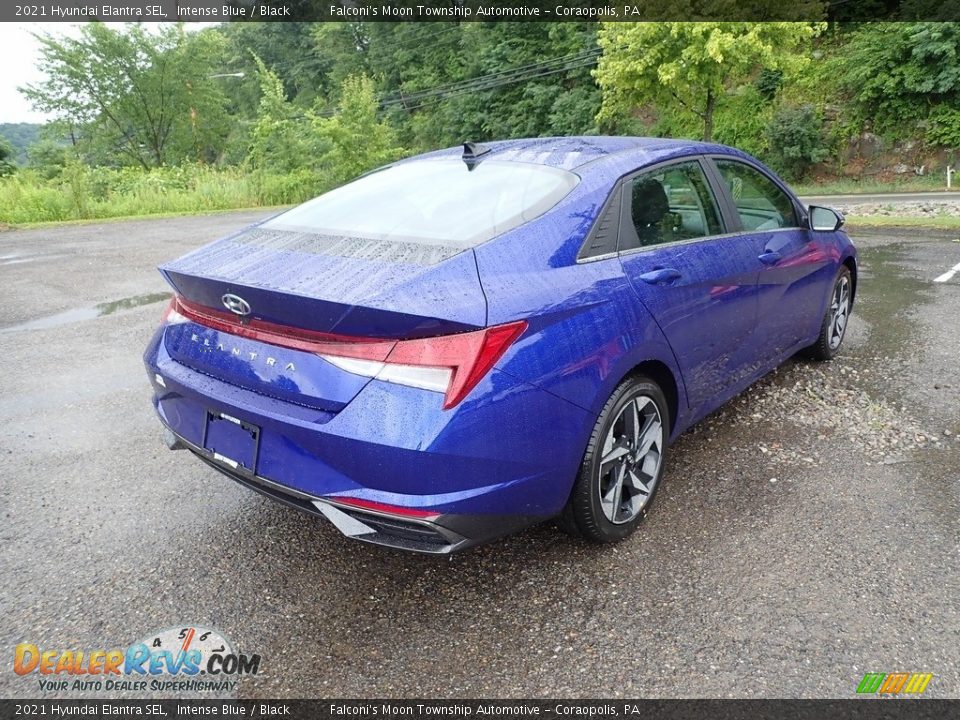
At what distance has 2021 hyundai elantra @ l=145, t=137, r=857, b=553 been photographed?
199 cm

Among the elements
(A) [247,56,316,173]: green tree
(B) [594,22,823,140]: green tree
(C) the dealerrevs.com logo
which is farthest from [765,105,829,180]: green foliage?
(C) the dealerrevs.com logo

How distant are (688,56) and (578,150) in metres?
22.8

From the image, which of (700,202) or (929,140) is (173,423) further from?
(929,140)

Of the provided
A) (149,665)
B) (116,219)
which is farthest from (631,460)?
(116,219)

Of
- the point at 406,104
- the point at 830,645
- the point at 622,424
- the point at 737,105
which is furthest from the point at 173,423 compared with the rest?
the point at 406,104

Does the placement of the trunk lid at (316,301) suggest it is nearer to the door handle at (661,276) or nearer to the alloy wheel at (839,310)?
the door handle at (661,276)

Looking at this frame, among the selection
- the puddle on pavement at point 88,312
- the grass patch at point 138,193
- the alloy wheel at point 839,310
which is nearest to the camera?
the alloy wheel at point 839,310

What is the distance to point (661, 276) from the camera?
2.72 meters

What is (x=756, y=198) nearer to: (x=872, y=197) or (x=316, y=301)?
(x=316, y=301)

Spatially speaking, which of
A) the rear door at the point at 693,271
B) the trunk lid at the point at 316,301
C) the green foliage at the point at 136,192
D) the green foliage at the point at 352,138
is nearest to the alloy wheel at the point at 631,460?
the rear door at the point at 693,271

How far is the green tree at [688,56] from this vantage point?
22.3m

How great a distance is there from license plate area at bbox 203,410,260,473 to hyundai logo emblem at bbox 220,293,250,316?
362 millimetres

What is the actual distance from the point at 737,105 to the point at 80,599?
3583 centimetres

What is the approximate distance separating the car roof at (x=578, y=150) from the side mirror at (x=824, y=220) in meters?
0.99
